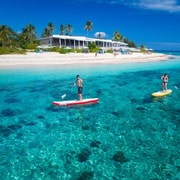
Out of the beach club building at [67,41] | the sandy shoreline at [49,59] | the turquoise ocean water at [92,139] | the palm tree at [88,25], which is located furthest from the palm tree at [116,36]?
the turquoise ocean water at [92,139]

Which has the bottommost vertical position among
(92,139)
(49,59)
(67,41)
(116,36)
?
(92,139)

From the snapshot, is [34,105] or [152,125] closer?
[152,125]

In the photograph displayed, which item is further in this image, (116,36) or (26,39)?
(116,36)

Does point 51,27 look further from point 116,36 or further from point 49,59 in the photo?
point 49,59

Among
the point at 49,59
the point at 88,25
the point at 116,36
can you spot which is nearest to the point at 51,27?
the point at 88,25

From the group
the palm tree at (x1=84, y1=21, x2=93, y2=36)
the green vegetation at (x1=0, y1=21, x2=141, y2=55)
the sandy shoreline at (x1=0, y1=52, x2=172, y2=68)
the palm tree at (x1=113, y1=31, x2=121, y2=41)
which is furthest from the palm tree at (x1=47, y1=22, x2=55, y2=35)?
the sandy shoreline at (x1=0, y1=52, x2=172, y2=68)

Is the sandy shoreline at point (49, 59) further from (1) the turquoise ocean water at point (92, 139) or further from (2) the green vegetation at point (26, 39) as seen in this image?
(1) the turquoise ocean water at point (92, 139)

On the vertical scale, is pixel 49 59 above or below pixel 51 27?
below

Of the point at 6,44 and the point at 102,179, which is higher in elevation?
the point at 6,44

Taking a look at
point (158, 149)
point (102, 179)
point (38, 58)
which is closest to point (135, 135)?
point (158, 149)

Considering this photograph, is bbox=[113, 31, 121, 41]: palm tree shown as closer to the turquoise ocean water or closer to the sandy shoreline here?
the sandy shoreline

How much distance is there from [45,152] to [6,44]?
64.6m

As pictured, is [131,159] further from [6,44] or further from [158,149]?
[6,44]

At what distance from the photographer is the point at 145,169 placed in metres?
10.1
